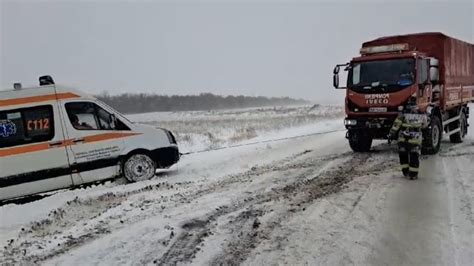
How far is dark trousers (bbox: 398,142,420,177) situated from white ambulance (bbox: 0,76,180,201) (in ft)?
17.2

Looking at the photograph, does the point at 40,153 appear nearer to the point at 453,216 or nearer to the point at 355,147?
the point at 453,216

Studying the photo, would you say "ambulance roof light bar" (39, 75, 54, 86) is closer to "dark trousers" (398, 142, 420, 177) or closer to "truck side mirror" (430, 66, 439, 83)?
"dark trousers" (398, 142, 420, 177)

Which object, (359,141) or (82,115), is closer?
(82,115)

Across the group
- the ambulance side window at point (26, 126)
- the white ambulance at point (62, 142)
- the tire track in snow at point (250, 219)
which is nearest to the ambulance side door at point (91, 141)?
the white ambulance at point (62, 142)

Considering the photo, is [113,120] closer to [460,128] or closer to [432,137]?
[432,137]

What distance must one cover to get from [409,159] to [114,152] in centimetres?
601

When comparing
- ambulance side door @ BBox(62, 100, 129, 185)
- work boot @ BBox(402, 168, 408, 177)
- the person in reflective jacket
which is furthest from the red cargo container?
ambulance side door @ BBox(62, 100, 129, 185)

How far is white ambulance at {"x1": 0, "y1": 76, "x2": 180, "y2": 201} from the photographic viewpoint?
8.61m

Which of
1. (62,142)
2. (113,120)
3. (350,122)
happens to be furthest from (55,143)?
(350,122)

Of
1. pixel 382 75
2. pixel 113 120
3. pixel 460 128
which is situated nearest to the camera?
pixel 113 120

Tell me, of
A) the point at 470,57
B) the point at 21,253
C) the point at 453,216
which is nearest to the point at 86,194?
the point at 21,253

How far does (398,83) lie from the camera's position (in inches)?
471

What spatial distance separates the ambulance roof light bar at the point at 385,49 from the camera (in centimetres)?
1236

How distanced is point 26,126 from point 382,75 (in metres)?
8.82
